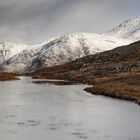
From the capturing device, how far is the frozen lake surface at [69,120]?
48625 mm

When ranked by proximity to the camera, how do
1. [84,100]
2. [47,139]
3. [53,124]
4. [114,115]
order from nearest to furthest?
[47,139] < [53,124] < [114,115] < [84,100]

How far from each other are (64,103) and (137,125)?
28.5 meters

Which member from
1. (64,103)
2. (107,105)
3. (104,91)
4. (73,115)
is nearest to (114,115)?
(73,115)

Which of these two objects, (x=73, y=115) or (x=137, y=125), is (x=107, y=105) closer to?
(x=73, y=115)

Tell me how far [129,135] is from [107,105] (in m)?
28.7

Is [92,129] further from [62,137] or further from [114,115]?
[114,115]

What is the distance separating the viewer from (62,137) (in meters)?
47.4

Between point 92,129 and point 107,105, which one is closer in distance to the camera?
point 92,129

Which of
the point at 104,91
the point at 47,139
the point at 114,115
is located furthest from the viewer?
the point at 104,91

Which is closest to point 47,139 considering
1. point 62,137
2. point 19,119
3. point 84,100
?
point 62,137

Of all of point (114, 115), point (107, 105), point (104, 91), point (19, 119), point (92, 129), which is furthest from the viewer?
point (104, 91)

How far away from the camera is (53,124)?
55.9 m

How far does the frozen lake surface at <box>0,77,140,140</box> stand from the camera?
160 feet

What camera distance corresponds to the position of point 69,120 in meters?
60.1
